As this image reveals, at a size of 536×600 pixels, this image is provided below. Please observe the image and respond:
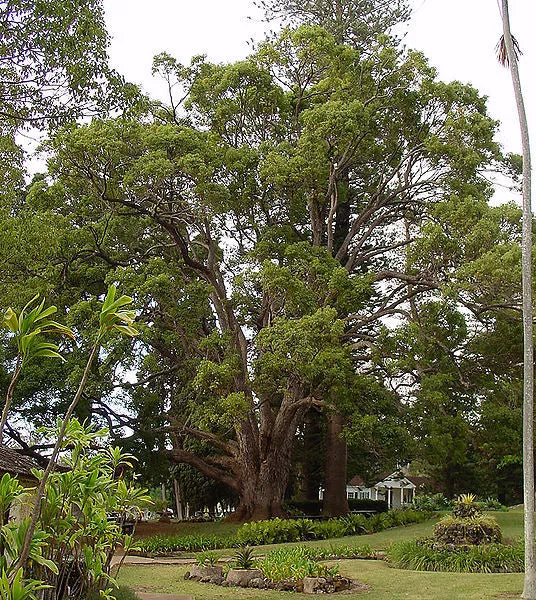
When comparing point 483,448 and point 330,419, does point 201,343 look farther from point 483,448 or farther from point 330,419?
point 483,448

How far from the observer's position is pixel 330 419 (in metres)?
23.6

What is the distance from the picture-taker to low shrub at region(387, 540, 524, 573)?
473 inches

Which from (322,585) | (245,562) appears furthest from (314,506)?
(322,585)

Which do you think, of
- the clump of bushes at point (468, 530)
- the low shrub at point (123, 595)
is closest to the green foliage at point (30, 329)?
the low shrub at point (123, 595)

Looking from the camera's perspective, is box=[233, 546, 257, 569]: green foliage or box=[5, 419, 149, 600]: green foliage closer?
box=[5, 419, 149, 600]: green foliage

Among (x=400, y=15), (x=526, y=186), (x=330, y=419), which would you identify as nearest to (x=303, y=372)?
(x=330, y=419)

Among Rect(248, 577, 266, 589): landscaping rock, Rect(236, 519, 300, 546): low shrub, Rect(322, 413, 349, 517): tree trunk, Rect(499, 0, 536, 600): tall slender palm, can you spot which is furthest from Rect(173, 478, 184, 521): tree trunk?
Rect(499, 0, 536, 600): tall slender palm

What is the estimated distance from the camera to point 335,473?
2384 centimetres

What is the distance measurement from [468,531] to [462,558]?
2.60ft

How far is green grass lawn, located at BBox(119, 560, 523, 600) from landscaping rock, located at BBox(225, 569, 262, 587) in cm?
23

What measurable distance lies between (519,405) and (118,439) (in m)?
11.1

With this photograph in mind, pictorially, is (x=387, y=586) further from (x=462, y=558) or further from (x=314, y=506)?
(x=314, y=506)

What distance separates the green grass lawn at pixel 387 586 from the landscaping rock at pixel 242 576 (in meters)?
0.23

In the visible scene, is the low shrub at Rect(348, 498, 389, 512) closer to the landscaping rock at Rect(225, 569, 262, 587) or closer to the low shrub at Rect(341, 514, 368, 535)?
the low shrub at Rect(341, 514, 368, 535)
